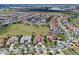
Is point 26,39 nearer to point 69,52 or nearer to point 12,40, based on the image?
point 12,40

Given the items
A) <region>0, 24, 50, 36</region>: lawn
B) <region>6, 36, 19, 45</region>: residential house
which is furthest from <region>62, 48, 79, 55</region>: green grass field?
<region>6, 36, 19, 45</region>: residential house

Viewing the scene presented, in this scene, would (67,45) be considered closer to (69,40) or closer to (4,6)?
(69,40)

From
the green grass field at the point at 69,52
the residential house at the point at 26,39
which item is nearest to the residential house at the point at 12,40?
the residential house at the point at 26,39

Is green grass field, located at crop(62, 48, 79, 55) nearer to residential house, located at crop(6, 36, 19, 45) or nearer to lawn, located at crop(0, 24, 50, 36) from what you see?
lawn, located at crop(0, 24, 50, 36)

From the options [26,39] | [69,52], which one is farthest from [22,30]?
[69,52]

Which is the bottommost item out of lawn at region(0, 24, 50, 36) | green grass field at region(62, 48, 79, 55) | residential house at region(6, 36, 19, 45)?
green grass field at region(62, 48, 79, 55)

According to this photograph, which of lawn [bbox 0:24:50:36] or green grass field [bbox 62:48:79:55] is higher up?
lawn [bbox 0:24:50:36]

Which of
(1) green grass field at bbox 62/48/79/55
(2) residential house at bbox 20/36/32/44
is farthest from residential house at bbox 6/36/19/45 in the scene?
(1) green grass field at bbox 62/48/79/55
